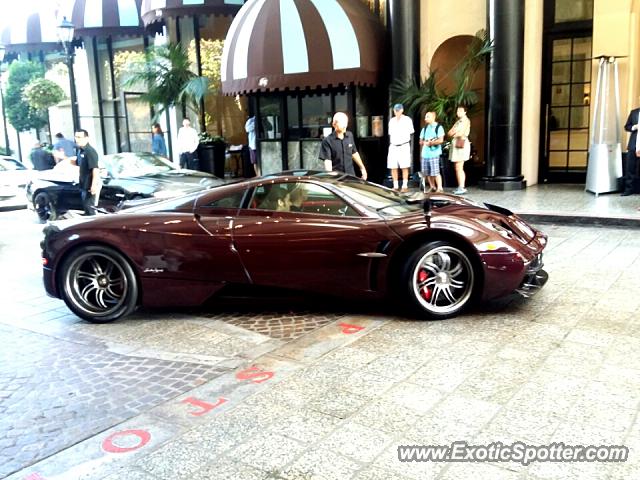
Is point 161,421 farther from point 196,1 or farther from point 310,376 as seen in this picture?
A: point 196,1

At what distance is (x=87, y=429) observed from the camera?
11.7 feet

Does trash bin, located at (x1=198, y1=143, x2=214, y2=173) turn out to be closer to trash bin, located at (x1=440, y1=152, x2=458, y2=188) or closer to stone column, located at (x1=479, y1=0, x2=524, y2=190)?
trash bin, located at (x1=440, y1=152, x2=458, y2=188)

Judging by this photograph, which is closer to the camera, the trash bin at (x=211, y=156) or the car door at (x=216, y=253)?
the car door at (x=216, y=253)

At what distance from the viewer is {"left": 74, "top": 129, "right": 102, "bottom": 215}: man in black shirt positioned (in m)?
9.38

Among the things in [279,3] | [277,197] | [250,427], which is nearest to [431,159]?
[279,3]

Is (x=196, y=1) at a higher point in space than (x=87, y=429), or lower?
higher

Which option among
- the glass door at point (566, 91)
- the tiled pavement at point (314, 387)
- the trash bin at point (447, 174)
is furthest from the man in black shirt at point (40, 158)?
the glass door at point (566, 91)

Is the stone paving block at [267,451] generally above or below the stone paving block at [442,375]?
above

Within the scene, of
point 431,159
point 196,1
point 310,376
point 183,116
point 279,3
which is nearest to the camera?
point 310,376

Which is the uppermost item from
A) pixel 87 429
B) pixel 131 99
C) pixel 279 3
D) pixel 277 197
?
pixel 279 3

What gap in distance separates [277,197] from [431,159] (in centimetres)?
741

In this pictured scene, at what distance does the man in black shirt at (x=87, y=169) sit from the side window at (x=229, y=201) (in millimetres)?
4470

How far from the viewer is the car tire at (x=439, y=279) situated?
5.20 metres

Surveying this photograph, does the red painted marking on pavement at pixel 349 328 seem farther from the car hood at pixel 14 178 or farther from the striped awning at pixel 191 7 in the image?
the striped awning at pixel 191 7
